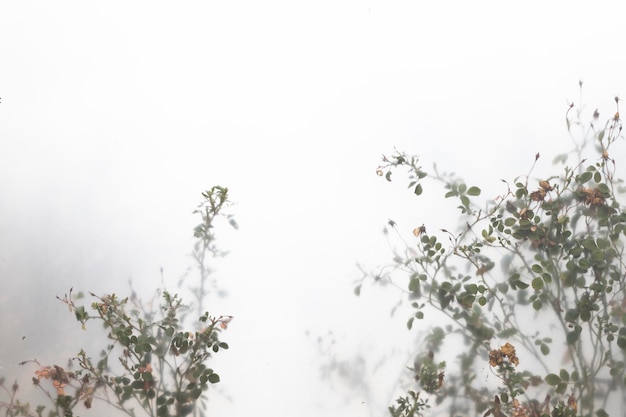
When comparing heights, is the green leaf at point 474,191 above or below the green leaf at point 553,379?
above

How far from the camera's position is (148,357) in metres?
1.49

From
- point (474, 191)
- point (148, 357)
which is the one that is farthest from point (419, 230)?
point (148, 357)

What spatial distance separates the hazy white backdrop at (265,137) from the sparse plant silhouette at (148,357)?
0.05m

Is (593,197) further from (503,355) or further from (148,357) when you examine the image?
(148,357)

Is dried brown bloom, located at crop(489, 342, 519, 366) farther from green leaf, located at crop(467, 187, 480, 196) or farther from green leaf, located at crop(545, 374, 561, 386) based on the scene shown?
green leaf, located at crop(467, 187, 480, 196)

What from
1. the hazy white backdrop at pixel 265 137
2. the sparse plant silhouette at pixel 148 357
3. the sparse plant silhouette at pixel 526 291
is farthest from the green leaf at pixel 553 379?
the sparse plant silhouette at pixel 148 357

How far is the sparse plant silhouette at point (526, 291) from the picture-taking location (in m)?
1.32

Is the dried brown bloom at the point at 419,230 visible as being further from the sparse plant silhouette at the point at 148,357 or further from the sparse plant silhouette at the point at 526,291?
the sparse plant silhouette at the point at 148,357

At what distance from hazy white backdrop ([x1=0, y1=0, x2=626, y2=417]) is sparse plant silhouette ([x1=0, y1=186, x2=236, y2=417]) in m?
0.05

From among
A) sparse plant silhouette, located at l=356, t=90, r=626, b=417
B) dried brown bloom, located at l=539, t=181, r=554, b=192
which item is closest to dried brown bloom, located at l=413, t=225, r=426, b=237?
sparse plant silhouette, located at l=356, t=90, r=626, b=417

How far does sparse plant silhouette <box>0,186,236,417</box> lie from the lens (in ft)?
4.80

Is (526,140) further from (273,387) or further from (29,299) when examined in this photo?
(29,299)

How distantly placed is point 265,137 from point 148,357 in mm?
709

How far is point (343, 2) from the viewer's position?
1475 millimetres
